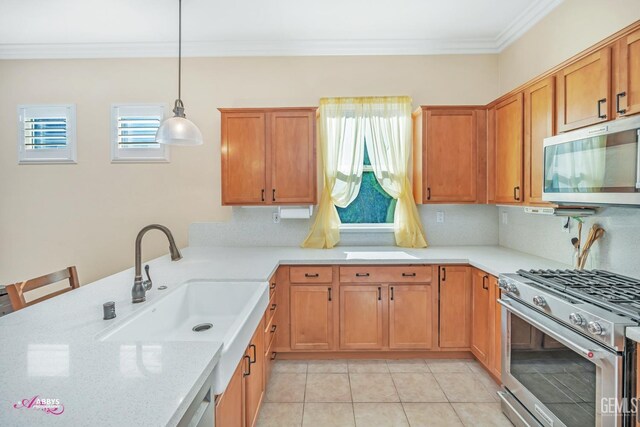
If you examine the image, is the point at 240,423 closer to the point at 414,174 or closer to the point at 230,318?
the point at 230,318

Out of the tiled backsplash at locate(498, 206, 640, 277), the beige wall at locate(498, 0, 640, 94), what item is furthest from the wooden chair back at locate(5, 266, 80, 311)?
the beige wall at locate(498, 0, 640, 94)

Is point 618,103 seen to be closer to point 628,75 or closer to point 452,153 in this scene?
point 628,75

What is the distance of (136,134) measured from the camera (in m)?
3.34

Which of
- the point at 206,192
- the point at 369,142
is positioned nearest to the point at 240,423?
the point at 206,192

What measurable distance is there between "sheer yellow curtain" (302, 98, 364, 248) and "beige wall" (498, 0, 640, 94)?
5.07 feet

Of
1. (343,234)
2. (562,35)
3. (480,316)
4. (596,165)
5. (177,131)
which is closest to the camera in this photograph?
(596,165)

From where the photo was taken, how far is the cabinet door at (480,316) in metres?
2.45

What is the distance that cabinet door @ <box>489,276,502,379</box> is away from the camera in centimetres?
227

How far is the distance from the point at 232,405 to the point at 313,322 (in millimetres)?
1408

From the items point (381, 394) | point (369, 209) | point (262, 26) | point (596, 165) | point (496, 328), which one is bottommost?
point (381, 394)

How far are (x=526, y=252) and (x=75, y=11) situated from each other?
455cm

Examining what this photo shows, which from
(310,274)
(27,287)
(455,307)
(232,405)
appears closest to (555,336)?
(455,307)

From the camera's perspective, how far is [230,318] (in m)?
1.92

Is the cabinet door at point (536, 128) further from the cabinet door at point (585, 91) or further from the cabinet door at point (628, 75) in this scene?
the cabinet door at point (628, 75)
